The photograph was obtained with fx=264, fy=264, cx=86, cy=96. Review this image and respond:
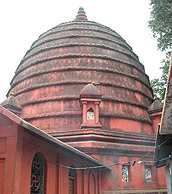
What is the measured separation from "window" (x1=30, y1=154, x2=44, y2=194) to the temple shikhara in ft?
0.08

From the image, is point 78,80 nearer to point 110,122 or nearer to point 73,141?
point 110,122

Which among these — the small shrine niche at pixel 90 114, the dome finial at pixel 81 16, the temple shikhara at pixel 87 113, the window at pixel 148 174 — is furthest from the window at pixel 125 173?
the dome finial at pixel 81 16

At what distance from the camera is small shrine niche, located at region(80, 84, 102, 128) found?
39.0 feet

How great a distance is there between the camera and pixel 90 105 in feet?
40.0

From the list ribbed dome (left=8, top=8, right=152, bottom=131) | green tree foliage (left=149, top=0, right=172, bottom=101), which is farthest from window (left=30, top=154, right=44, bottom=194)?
green tree foliage (left=149, top=0, right=172, bottom=101)

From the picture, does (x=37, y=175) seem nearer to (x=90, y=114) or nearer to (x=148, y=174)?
(x=90, y=114)

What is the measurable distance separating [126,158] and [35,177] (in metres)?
6.04

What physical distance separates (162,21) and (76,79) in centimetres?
531

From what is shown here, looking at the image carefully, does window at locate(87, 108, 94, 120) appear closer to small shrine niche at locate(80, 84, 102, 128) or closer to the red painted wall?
small shrine niche at locate(80, 84, 102, 128)

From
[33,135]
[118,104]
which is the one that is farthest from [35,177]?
[118,104]

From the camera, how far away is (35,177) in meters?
6.38

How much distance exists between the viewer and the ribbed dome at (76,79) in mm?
12930

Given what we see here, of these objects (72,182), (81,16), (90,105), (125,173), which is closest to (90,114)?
(90,105)

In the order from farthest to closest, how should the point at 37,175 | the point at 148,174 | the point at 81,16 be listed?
the point at 81,16, the point at 148,174, the point at 37,175
